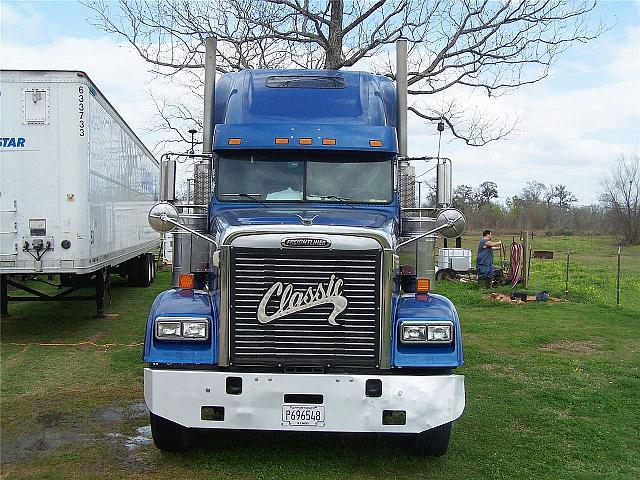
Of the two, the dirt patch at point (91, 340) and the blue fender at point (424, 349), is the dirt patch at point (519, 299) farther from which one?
the blue fender at point (424, 349)

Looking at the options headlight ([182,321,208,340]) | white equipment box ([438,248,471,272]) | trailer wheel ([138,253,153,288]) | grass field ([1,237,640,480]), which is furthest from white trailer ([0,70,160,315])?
white equipment box ([438,248,471,272])

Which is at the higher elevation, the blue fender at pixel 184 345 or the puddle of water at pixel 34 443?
the blue fender at pixel 184 345

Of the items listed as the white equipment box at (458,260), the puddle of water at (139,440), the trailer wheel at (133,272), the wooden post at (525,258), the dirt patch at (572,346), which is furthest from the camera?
the white equipment box at (458,260)

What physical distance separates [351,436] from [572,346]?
611 centimetres

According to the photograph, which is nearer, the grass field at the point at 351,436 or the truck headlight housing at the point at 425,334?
the truck headlight housing at the point at 425,334

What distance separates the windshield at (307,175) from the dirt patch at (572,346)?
556 centimetres

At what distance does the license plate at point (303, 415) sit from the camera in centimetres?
545

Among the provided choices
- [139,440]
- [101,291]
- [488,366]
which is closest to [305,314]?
[139,440]

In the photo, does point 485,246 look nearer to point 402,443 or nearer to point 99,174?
point 99,174

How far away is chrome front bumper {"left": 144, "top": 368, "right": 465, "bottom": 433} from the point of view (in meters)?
5.47

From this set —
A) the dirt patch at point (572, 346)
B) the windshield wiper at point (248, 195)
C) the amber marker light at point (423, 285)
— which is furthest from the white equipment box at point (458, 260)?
the amber marker light at point (423, 285)

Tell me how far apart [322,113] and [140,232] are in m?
11.9

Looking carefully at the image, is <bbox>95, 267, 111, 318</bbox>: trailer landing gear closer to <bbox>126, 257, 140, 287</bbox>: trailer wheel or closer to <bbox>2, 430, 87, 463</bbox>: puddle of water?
<bbox>126, 257, 140, 287</bbox>: trailer wheel

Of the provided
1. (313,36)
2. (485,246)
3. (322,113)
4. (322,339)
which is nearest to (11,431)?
(322,339)
